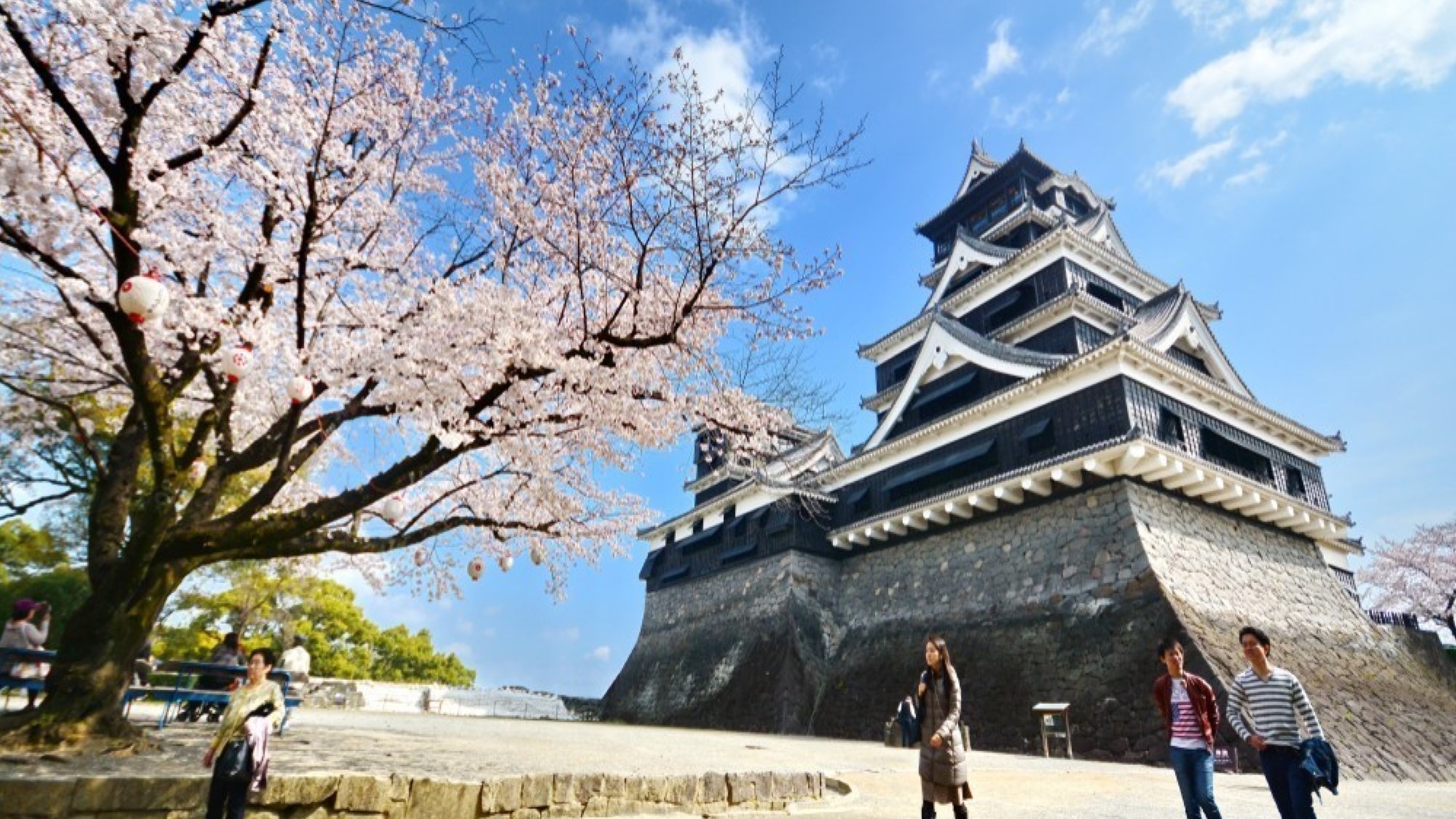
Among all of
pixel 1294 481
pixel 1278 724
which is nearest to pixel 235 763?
pixel 1278 724

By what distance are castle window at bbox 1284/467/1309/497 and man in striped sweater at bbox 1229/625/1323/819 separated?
50.3ft

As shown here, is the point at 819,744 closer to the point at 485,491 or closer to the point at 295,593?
the point at 485,491

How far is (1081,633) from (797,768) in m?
8.08

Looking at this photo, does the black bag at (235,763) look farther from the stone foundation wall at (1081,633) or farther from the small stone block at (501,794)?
the stone foundation wall at (1081,633)

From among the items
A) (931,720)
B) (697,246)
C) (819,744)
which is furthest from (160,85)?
(819,744)

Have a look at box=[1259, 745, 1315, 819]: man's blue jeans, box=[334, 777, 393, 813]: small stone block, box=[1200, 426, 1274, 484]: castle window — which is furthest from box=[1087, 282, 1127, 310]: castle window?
box=[334, 777, 393, 813]: small stone block

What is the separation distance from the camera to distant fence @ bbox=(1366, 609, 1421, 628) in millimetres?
16797

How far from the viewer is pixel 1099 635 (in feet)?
41.7

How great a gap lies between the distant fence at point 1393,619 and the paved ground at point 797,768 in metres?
8.60

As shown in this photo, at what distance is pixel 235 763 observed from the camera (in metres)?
3.84

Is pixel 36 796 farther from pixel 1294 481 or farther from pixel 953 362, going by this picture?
pixel 1294 481

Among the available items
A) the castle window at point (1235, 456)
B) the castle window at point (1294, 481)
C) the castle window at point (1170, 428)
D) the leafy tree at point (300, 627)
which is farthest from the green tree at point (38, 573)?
the castle window at point (1294, 481)

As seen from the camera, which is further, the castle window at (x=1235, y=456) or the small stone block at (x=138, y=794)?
the castle window at (x=1235, y=456)

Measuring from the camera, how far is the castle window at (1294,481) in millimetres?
16359
